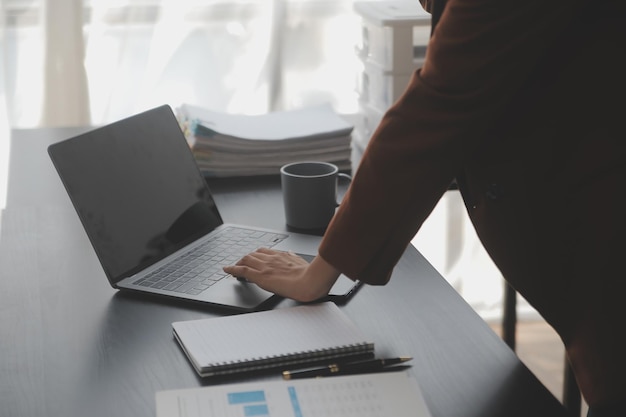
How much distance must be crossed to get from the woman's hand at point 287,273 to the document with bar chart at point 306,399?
0.64 ft

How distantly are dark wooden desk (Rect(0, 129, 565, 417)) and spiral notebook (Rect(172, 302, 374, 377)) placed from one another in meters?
0.02

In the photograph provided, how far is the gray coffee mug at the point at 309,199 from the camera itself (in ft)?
4.37

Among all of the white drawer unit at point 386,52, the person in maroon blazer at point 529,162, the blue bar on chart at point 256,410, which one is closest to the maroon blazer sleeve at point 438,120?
the person in maroon blazer at point 529,162

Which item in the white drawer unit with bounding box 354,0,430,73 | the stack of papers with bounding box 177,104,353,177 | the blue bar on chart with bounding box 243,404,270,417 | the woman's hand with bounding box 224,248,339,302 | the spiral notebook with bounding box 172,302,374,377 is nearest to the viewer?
the blue bar on chart with bounding box 243,404,270,417

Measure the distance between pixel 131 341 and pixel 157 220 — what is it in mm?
283

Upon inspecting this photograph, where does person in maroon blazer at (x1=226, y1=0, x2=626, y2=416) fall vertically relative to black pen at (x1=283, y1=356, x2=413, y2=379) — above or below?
above

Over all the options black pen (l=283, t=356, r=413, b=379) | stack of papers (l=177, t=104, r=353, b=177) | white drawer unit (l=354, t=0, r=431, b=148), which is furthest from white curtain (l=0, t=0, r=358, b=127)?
black pen (l=283, t=356, r=413, b=379)

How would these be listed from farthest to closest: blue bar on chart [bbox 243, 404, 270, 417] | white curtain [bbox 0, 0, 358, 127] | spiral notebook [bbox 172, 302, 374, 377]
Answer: white curtain [bbox 0, 0, 358, 127] < spiral notebook [bbox 172, 302, 374, 377] < blue bar on chart [bbox 243, 404, 270, 417]

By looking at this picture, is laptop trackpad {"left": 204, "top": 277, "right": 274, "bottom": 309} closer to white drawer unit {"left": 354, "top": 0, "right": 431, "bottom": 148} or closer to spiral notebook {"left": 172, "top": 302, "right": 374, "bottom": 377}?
spiral notebook {"left": 172, "top": 302, "right": 374, "bottom": 377}

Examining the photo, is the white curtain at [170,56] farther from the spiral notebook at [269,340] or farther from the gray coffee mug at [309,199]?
the spiral notebook at [269,340]

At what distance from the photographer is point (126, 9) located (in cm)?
249

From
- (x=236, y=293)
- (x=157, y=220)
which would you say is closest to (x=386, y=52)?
(x=157, y=220)

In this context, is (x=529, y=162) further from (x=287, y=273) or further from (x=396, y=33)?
(x=396, y=33)

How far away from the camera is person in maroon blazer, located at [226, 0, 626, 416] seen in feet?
2.81
